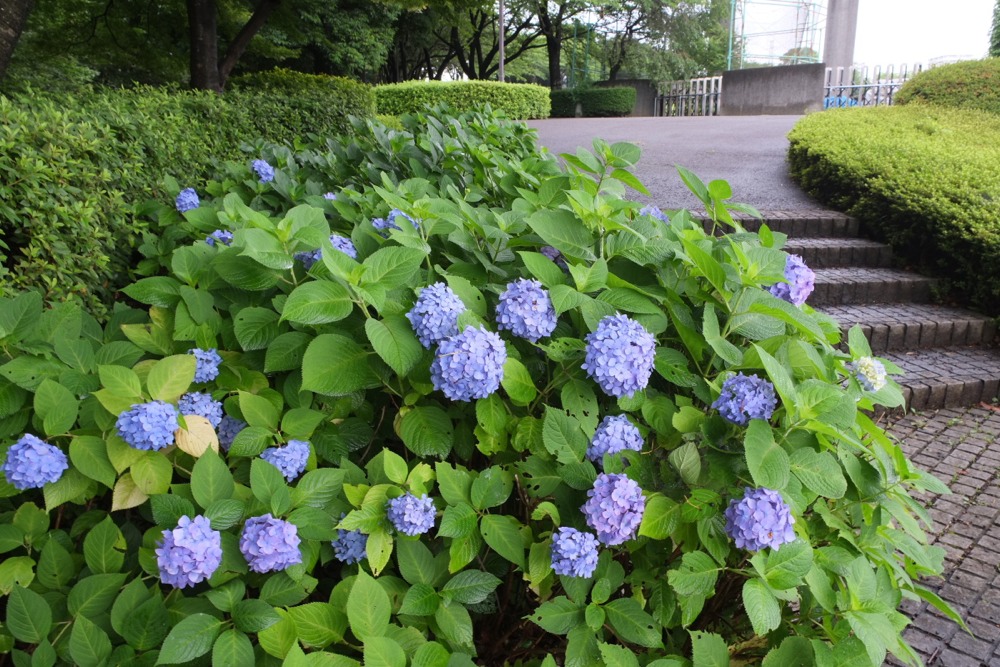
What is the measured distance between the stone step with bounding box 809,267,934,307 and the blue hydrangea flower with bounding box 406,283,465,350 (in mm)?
4472

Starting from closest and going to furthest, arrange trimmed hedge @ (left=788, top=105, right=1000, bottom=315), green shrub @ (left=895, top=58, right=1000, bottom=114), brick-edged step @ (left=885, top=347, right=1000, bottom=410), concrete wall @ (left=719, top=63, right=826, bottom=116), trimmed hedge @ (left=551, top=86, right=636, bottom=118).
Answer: brick-edged step @ (left=885, top=347, right=1000, bottom=410) < trimmed hedge @ (left=788, top=105, right=1000, bottom=315) < green shrub @ (left=895, top=58, right=1000, bottom=114) < concrete wall @ (left=719, top=63, right=826, bottom=116) < trimmed hedge @ (left=551, top=86, right=636, bottom=118)

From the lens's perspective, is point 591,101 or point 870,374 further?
point 591,101

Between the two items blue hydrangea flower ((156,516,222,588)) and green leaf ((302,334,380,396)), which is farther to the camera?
green leaf ((302,334,380,396))

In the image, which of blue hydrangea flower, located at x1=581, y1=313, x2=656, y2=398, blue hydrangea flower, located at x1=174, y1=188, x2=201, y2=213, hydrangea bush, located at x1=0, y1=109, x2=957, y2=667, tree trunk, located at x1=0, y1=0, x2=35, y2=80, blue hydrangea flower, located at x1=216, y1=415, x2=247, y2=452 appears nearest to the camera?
hydrangea bush, located at x1=0, y1=109, x2=957, y2=667

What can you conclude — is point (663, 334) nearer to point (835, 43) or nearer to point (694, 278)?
point (694, 278)

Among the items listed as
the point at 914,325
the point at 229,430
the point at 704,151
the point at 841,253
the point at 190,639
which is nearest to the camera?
the point at 190,639

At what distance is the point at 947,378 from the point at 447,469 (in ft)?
13.9

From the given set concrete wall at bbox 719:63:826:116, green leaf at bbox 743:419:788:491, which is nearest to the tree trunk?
green leaf at bbox 743:419:788:491

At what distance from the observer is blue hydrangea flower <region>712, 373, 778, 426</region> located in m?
1.26

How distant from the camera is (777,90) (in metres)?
20.5

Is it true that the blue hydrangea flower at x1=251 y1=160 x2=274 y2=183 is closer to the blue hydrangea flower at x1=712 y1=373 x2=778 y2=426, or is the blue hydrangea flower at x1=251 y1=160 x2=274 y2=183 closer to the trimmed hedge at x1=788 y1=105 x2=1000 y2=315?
the blue hydrangea flower at x1=712 y1=373 x2=778 y2=426

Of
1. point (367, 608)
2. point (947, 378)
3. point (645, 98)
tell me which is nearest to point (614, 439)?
point (367, 608)

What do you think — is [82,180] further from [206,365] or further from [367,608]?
[367,608]

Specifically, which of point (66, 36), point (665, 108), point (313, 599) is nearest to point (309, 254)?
point (313, 599)
